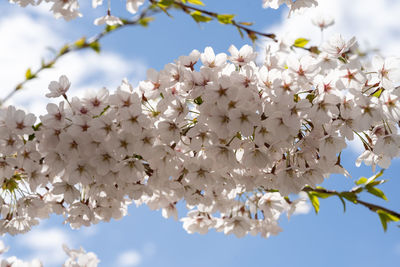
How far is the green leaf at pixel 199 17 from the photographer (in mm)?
2473

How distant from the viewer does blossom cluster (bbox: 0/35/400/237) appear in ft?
5.50

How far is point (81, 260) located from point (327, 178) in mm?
1456

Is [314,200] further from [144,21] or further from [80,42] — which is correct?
[80,42]

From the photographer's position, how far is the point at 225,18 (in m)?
2.47

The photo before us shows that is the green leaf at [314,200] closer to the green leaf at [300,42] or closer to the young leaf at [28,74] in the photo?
the green leaf at [300,42]

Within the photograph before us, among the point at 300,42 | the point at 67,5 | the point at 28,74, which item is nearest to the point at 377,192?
the point at 300,42

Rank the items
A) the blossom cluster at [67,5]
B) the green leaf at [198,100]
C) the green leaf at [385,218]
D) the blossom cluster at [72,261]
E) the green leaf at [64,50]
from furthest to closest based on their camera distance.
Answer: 1. the green leaf at [64,50]
2. the blossom cluster at [72,261]
3. the green leaf at [385,218]
4. the blossom cluster at [67,5]
5. the green leaf at [198,100]

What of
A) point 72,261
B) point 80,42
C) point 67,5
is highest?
point 80,42

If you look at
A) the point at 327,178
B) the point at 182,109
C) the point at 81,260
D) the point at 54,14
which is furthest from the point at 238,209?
the point at 54,14

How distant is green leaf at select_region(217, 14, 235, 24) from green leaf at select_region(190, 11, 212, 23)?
0.18ft

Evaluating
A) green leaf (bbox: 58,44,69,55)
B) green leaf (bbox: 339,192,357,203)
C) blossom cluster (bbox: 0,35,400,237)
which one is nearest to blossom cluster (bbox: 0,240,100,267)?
blossom cluster (bbox: 0,35,400,237)

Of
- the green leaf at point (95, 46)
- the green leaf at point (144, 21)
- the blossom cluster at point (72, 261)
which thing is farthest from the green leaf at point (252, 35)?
the blossom cluster at point (72, 261)

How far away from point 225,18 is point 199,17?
0.47 feet

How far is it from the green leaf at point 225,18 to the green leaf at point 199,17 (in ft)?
0.18
